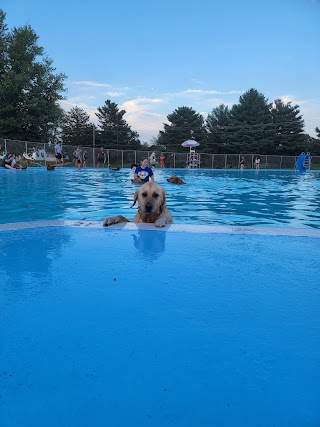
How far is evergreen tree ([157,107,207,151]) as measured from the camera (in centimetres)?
5719

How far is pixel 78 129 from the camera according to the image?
60.6 metres

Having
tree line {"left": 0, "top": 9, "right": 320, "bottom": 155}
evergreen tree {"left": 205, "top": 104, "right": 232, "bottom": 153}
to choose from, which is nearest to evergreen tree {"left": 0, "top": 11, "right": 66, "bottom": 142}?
tree line {"left": 0, "top": 9, "right": 320, "bottom": 155}

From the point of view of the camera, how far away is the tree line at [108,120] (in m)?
33.8

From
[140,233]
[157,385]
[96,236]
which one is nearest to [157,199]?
[140,233]

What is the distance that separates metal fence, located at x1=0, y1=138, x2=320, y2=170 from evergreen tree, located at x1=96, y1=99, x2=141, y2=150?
77.5 ft

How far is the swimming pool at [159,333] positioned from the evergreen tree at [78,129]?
190 feet

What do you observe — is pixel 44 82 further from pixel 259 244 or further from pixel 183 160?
pixel 259 244

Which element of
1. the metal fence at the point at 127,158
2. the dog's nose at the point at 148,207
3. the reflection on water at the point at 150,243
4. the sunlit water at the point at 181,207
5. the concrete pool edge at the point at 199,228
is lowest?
the sunlit water at the point at 181,207

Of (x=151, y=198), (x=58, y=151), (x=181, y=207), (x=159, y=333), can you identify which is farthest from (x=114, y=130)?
(x=159, y=333)

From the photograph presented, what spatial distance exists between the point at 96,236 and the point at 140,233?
551 mm

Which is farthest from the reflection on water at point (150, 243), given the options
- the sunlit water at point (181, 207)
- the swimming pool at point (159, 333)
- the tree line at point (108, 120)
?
the tree line at point (108, 120)

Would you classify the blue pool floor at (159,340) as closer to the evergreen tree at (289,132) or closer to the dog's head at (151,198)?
the dog's head at (151,198)

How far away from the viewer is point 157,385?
4.65ft

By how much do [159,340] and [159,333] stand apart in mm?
67
